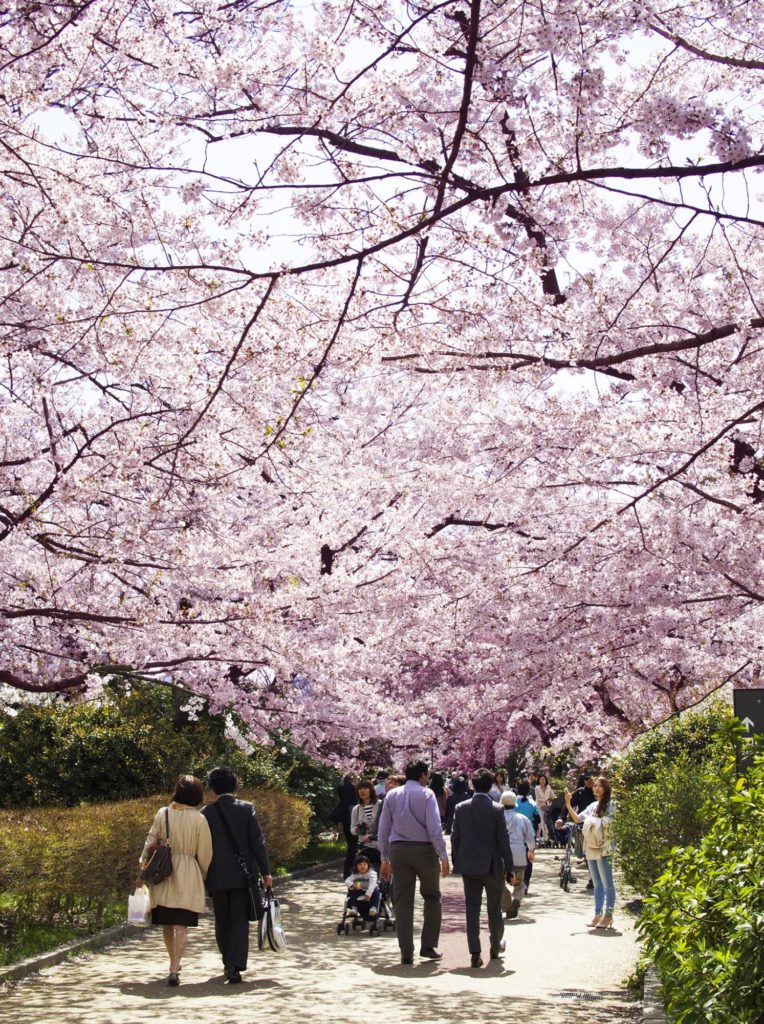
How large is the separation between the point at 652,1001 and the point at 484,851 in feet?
8.92

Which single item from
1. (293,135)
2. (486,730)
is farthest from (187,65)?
(486,730)

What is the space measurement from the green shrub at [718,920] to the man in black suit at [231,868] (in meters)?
4.77

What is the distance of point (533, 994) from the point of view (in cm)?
864

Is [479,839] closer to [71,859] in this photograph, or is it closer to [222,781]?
[222,781]

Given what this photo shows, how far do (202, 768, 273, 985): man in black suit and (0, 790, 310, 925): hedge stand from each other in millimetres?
2066

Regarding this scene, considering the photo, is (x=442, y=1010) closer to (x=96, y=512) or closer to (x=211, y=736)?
(x=96, y=512)

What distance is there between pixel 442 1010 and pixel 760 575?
6.40 meters

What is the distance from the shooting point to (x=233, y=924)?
9102 mm

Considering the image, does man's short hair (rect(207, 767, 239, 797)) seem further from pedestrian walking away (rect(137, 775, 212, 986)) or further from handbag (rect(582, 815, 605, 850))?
handbag (rect(582, 815, 605, 850))

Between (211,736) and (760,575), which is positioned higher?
(760,575)

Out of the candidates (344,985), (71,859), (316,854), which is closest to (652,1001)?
(344,985)

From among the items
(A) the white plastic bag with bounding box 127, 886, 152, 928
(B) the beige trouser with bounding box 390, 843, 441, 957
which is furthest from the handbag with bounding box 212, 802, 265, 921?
(B) the beige trouser with bounding box 390, 843, 441, 957

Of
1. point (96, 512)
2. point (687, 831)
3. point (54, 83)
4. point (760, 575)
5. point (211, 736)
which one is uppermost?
point (54, 83)

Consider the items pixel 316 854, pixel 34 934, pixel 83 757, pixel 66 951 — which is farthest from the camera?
pixel 316 854
